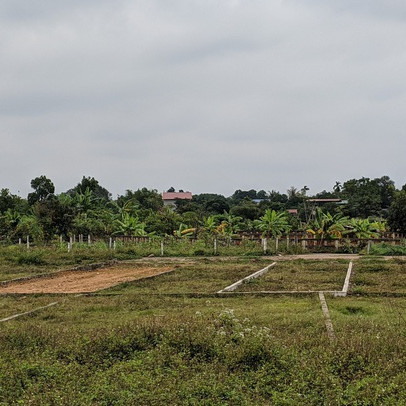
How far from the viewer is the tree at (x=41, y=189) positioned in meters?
46.3

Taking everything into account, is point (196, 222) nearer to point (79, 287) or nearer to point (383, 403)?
point (79, 287)

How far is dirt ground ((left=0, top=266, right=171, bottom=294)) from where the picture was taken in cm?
1658

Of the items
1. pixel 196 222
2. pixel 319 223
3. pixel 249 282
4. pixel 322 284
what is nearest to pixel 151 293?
pixel 249 282

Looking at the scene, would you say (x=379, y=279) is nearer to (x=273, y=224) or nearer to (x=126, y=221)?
(x=273, y=224)

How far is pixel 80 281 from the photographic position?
1905 cm

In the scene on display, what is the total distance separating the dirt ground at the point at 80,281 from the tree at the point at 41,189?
78.8 feet

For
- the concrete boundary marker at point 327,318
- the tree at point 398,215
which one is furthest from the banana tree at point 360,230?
the concrete boundary marker at point 327,318

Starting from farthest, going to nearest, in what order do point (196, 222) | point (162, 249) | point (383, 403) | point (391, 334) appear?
point (196, 222) → point (162, 249) → point (391, 334) → point (383, 403)

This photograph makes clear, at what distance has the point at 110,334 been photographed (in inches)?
303

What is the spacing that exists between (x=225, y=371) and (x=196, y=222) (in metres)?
41.1

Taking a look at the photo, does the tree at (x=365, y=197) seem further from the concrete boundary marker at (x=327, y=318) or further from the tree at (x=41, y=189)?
the concrete boundary marker at (x=327, y=318)

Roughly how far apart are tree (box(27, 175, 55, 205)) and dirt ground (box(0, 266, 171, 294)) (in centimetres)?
2402

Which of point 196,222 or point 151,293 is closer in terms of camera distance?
point 151,293

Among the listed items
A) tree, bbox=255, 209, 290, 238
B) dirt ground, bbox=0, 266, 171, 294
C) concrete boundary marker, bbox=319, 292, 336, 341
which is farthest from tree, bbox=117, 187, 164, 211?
concrete boundary marker, bbox=319, 292, 336, 341
